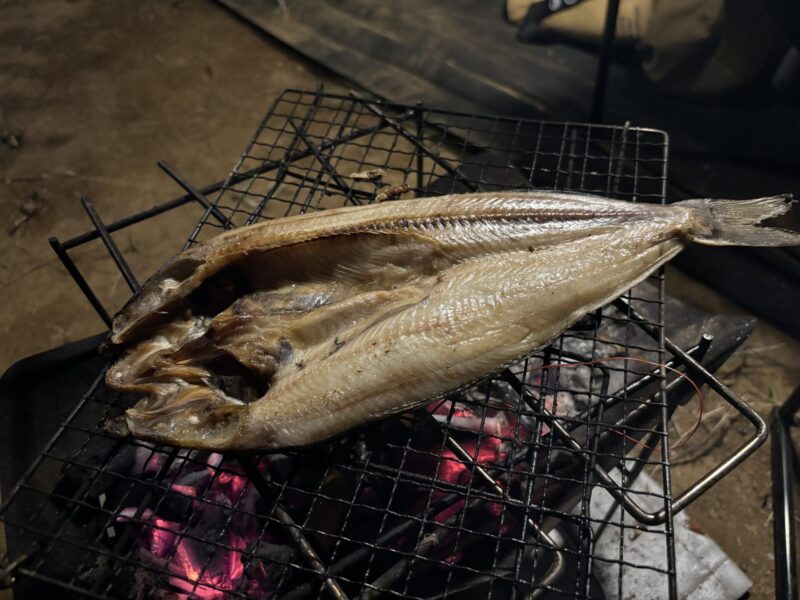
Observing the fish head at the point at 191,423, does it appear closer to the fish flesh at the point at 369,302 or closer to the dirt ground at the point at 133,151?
the fish flesh at the point at 369,302

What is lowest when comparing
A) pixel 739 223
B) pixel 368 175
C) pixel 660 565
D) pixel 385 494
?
pixel 660 565

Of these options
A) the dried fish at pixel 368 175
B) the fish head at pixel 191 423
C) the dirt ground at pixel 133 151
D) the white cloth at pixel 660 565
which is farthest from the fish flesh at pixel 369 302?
the dirt ground at pixel 133 151

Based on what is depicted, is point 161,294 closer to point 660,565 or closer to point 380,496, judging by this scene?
point 380,496

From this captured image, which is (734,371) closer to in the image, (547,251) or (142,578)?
(547,251)

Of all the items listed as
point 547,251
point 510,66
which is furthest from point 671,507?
point 510,66

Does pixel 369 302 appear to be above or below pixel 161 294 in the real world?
below

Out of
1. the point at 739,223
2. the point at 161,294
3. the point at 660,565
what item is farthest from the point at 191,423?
the point at 660,565
